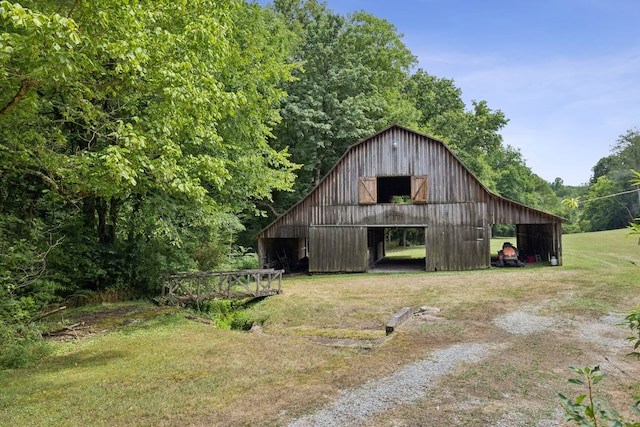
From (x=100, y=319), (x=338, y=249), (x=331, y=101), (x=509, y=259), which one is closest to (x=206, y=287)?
(x=100, y=319)

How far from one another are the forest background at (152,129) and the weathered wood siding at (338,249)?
11.4 ft

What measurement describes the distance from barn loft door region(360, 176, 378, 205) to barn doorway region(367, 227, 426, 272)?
144 inches

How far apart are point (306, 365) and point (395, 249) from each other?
1296 inches

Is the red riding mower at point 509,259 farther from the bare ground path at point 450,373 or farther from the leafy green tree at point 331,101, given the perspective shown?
the leafy green tree at point 331,101

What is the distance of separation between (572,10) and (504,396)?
562cm

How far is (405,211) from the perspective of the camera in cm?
2031

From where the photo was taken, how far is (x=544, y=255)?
22.3 metres

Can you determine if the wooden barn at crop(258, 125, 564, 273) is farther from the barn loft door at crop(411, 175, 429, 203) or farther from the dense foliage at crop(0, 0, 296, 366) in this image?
the dense foliage at crop(0, 0, 296, 366)

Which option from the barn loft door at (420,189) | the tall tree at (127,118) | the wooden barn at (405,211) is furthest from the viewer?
the barn loft door at (420,189)

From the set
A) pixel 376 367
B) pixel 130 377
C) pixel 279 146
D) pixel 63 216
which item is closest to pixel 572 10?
pixel 376 367

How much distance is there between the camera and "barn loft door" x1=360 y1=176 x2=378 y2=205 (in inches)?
808

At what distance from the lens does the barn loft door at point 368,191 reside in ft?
67.4

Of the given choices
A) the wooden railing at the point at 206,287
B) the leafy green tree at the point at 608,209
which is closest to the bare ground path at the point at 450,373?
the wooden railing at the point at 206,287

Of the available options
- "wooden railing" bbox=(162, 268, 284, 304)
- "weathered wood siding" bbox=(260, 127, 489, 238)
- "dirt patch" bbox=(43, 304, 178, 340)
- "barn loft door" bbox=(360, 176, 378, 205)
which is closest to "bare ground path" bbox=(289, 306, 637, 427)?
"dirt patch" bbox=(43, 304, 178, 340)
